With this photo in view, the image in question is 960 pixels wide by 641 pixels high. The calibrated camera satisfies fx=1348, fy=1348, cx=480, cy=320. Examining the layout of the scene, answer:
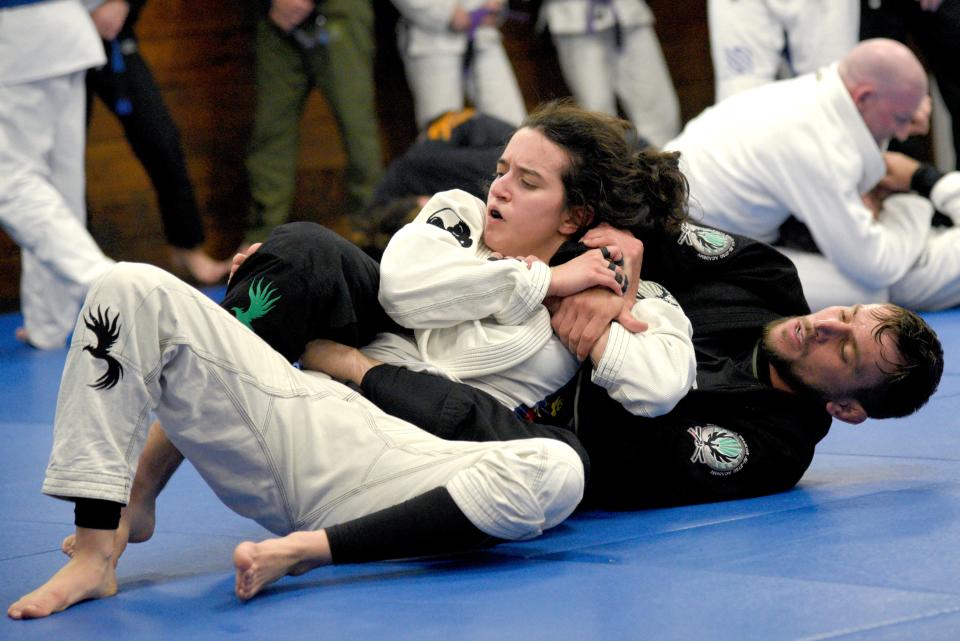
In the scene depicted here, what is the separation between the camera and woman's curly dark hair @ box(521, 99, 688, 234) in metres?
2.62

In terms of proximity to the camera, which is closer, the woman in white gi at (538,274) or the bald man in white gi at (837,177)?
the woman in white gi at (538,274)

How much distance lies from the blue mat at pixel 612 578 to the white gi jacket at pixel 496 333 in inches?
11.0

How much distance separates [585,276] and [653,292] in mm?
282

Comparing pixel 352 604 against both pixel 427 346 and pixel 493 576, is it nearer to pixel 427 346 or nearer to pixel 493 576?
pixel 493 576

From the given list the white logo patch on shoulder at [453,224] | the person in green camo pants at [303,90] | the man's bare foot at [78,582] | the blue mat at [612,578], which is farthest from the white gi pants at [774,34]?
the man's bare foot at [78,582]

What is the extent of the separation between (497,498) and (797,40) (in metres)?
4.71

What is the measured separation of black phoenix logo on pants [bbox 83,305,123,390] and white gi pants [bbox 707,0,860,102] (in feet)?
15.5

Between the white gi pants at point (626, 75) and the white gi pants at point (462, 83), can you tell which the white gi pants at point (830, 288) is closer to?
the white gi pants at point (462, 83)

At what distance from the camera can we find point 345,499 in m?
2.29

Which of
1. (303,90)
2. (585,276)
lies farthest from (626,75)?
(585,276)

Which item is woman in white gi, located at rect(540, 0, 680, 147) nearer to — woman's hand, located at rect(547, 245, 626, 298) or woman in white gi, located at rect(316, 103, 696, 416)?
woman in white gi, located at rect(316, 103, 696, 416)

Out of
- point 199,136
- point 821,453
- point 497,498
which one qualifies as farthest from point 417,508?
point 199,136

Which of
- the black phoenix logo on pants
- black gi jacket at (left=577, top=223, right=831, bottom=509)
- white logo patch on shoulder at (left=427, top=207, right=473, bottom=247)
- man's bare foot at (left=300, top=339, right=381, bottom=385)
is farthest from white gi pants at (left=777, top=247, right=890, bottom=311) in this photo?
the black phoenix logo on pants

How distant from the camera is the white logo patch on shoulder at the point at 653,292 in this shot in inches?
106
